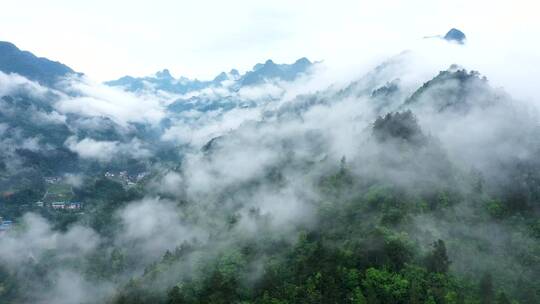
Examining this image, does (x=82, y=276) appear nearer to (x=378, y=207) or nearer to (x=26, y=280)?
(x=26, y=280)

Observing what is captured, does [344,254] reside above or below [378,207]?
below

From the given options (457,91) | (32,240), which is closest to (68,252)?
(32,240)

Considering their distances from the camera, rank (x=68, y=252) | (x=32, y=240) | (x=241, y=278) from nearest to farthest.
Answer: (x=241, y=278) < (x=68, y=252) < (x=32, y=240)

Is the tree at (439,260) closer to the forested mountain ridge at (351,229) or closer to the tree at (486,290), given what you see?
the forested mountain ridge at (351,229)

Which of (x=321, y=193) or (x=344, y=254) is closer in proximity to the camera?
(x=344, y=254)

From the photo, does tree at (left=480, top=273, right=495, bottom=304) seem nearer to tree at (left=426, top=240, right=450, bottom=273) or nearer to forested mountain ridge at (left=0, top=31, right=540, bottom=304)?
forested mountain ridge at (left=0, top=31, right=540, bottom=304)

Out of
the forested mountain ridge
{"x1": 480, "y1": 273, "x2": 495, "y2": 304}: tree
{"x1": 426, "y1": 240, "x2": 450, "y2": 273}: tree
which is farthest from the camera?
the forested mountain ridge

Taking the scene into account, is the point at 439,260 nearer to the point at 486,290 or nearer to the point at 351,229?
the point at 486,290

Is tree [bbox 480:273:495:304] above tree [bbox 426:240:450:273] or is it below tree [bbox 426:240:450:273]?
below

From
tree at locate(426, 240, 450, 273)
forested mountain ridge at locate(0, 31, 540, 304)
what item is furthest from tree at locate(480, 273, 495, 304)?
tree at locate(426, 240, 450, 273)

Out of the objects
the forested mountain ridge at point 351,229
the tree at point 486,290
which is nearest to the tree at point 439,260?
the forested mountain ridge at point 351,229

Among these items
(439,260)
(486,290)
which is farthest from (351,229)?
(486,290)
